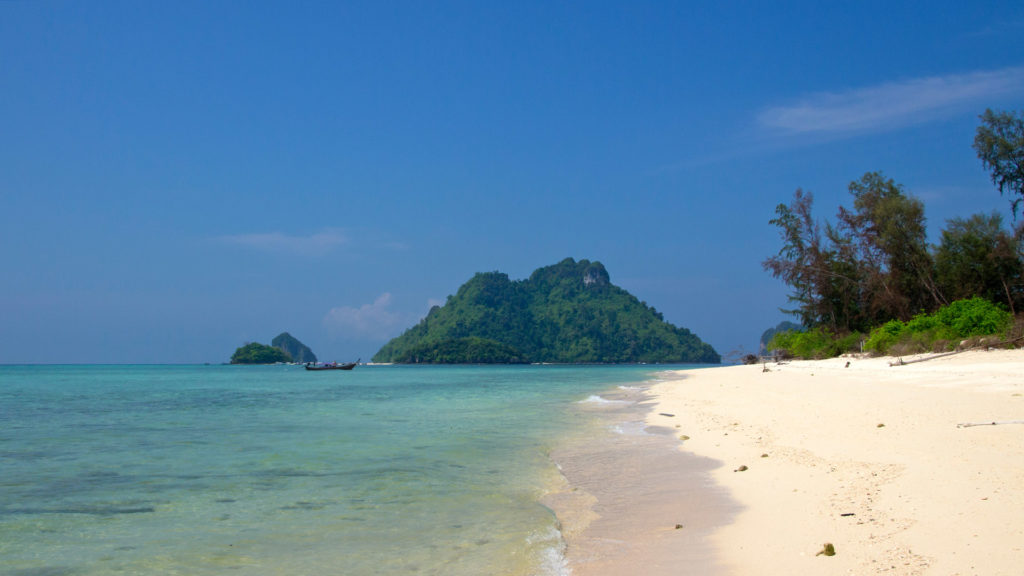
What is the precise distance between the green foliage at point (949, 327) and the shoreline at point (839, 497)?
1753 cm

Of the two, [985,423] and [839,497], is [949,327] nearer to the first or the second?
[985,423]

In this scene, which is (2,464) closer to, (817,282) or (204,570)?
(204,570)

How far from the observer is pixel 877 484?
5.73 metres

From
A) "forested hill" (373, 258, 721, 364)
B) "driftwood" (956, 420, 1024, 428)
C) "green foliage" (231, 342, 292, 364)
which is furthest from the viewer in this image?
"green foliage" (231, 342, 292, 364)

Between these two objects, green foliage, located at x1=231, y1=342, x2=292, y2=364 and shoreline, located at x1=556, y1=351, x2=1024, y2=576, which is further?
green foliage, located at x1=231, y1=342, x2=292, y2=364

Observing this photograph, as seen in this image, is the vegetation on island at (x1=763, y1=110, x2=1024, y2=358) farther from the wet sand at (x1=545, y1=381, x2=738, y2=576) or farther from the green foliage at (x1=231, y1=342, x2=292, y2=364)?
the green foliage at (x1=231, y1=342, x2=292, y2=364)

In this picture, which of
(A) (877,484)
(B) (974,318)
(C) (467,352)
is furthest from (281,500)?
(C) (467,352)

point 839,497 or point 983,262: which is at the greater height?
point 983,262

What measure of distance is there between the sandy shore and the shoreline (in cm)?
2

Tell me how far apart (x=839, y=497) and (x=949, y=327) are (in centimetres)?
2740

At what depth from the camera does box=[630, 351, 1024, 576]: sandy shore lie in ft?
13.0

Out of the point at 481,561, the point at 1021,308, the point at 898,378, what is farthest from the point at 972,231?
the point at 481,561

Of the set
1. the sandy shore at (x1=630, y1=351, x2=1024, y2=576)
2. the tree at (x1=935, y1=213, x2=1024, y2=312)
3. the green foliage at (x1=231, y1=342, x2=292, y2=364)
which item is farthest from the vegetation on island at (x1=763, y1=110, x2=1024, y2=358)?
the green foliage at (x1=231, y1=342, x2=292, y2=364)

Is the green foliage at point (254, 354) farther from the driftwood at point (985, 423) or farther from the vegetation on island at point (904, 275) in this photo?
the driftwood at point (985, 423)
